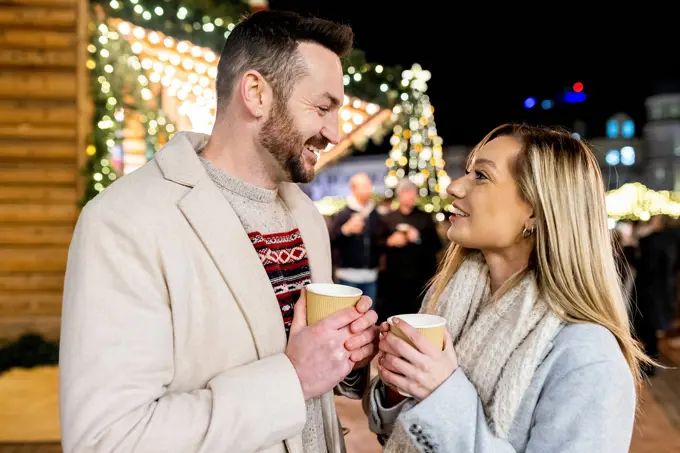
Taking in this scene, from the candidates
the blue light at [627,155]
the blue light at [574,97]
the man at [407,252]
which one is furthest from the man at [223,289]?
the blue light at [627,155]

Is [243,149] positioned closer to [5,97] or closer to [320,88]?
[320,88]

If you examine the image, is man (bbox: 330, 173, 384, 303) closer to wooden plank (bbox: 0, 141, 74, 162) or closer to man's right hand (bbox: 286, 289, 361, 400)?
wooden plank (bbox: 0, 141, 74, 162)

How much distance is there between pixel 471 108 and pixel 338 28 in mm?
34925

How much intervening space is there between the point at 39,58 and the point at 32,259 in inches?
78.5

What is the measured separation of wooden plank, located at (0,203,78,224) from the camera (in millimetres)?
5453

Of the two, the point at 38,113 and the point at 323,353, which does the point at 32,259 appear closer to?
the point at 38,113

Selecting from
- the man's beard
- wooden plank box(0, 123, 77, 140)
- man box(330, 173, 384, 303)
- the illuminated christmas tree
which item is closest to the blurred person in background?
man box(330, 173, 384, 303)

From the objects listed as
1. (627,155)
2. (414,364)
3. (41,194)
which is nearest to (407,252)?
(41,194)

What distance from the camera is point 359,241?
6551 millimetres

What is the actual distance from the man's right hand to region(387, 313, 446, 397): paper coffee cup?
0.39 feet

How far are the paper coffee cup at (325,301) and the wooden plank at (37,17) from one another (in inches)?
201

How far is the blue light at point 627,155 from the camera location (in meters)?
44.8

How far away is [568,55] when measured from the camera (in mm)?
33250

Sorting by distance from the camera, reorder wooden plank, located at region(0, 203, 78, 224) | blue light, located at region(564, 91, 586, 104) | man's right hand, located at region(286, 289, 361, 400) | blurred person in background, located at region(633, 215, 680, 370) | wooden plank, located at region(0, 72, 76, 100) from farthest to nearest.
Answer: blue light, located at region(564, 91, 586, 104)
blurred person in background, located at region(633, 215, 680, 370)
wooden plank, located at region(0, 203, 78, 224)
wooden plank, located at region(0, 72, 76, 100)
man's right hand, located at region(286, 289, 361, 400)
